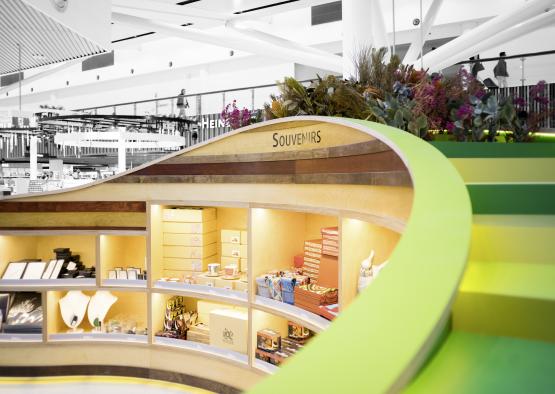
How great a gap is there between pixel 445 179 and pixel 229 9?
386 inches

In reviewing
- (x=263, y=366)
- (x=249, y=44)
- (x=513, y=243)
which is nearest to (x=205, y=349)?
(x=263, y=366)

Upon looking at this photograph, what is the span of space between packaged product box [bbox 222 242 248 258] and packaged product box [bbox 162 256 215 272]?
0.21 m

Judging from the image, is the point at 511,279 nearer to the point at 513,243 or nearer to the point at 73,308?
the point at 513,243

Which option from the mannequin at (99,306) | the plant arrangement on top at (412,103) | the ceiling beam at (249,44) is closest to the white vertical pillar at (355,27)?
the ceiling beam at (249,44)

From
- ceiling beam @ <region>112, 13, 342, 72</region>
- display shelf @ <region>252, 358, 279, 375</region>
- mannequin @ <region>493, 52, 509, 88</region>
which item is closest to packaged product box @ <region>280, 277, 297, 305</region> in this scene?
display shelf @ <region>252, 358, 279, 375</region>

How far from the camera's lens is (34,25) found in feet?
17.3

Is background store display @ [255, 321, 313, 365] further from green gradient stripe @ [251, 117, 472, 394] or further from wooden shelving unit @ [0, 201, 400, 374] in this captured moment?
green gradient stripe @ [251, 117, 472, 394]

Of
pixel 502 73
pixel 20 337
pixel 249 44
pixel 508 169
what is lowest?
pixel 20 337

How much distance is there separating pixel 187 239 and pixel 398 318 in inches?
166

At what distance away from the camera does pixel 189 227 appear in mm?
4871

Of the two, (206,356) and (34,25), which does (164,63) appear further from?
(206,356)

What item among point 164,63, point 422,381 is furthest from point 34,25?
point 164,63

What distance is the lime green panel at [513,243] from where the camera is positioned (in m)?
1.74

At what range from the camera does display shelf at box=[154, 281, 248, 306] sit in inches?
166
